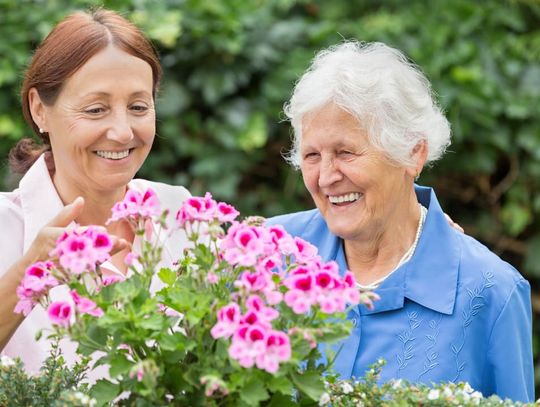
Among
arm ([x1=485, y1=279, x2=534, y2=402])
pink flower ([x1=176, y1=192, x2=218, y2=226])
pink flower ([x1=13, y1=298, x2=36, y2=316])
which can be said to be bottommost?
arm ([x1=485, y1=279, x2=534, y2=402])

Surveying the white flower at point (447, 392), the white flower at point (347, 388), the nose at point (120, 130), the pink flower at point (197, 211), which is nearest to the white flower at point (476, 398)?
the white flower at point (447, 392)

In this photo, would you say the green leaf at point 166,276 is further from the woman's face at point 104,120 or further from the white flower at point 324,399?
the woman's face at point 104,120

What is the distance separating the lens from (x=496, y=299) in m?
2.79

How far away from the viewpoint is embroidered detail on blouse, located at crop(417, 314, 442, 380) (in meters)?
2.72

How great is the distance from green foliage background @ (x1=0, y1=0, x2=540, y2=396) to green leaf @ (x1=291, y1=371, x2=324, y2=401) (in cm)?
327

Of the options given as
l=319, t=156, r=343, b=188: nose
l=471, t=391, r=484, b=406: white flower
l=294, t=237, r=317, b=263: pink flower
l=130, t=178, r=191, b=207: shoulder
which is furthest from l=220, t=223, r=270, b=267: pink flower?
l=130, t=178, r=191, b=207: shoulder

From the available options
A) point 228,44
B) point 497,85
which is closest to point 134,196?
point 228,44

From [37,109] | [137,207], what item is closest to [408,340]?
[137,207]

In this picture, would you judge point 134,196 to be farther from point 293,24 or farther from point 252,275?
point 293,24

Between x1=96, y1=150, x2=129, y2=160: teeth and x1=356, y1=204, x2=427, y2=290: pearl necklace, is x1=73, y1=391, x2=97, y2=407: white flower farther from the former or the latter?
x1=356, y1=204, x2=427, y2=290: pearl necklace

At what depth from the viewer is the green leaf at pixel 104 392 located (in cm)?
200

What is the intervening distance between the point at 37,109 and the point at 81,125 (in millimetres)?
238

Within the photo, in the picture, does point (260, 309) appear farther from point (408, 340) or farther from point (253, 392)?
point (408, 340)

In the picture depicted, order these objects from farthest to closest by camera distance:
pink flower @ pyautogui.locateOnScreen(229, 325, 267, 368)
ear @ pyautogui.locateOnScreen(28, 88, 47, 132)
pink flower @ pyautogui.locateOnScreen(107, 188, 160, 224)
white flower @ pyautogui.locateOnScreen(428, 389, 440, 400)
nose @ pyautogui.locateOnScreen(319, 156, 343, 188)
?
ear @ pyautogui.locateOnScreen(28, 88, 47, 132), nose @ pyautogui.locateOnScreen(319, 156, 343, 188), white flower @ pyautogui.locateOnScreen(428, 389, 440, 400), pink flower @ pyautogui.locateOnScreen(107, 188, 160, 224), pink flower @ pyautogui.locateOnScreen(229, 325, 267, 368)
